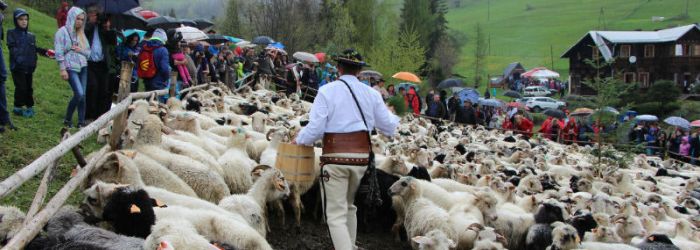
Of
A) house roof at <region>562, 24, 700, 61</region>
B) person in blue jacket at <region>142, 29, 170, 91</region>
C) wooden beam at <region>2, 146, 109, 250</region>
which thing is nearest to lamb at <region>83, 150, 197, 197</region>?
wooden beam at <region>2, 146, 109, 250</region>

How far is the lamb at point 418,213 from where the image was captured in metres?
7.54

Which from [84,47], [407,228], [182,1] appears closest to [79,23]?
[84,47]

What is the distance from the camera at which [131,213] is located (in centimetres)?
516

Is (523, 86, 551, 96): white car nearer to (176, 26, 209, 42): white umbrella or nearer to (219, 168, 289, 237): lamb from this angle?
(176, 26, 209, 42): white umbrella

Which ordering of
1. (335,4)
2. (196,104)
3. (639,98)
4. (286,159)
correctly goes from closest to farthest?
(286,159) < (196,104) < (639,98) < (335,4)

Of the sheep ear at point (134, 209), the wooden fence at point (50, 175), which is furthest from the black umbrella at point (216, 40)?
the sheep ear at point (134, 209)

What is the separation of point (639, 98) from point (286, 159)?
142 feet

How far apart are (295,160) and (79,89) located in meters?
4.48

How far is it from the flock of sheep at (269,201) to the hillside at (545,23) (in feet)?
245

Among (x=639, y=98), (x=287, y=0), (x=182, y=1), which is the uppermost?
(x=182, y=1)

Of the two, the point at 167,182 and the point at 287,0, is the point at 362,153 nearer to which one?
the point at 167,182

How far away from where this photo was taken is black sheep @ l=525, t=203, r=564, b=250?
25.8 feet

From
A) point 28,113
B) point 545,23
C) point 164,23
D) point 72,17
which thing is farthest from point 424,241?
point 545,23

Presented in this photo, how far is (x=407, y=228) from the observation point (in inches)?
313
